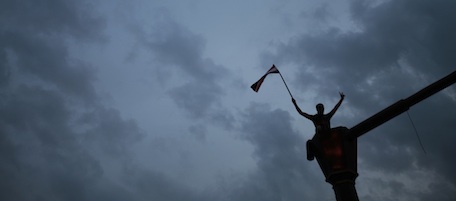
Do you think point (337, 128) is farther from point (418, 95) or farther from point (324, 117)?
point (418, 95)

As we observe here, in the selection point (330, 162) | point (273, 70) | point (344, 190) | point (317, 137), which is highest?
point (273, 70)

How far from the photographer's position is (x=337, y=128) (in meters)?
4.69

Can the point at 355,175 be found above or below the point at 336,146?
below

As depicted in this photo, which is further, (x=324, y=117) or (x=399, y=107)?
(x=324, y=117)

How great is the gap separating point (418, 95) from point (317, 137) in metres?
1.54

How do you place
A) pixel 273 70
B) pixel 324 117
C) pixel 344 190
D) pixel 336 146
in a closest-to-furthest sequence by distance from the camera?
pixel 344 190 → pixel 336 146 → pixel 324 117 → pixel 273 70

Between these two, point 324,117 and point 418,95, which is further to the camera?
point 324,117

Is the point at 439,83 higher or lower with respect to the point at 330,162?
higher

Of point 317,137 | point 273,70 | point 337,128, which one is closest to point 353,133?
point 337,128

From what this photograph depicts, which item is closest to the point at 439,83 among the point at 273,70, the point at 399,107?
the point at 399,107

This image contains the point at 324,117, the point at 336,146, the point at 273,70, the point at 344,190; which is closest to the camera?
the point at 344,190

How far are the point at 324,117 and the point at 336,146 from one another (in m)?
0.64

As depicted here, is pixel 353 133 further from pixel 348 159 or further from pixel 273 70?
pixel 273 70

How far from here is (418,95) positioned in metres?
4.42
